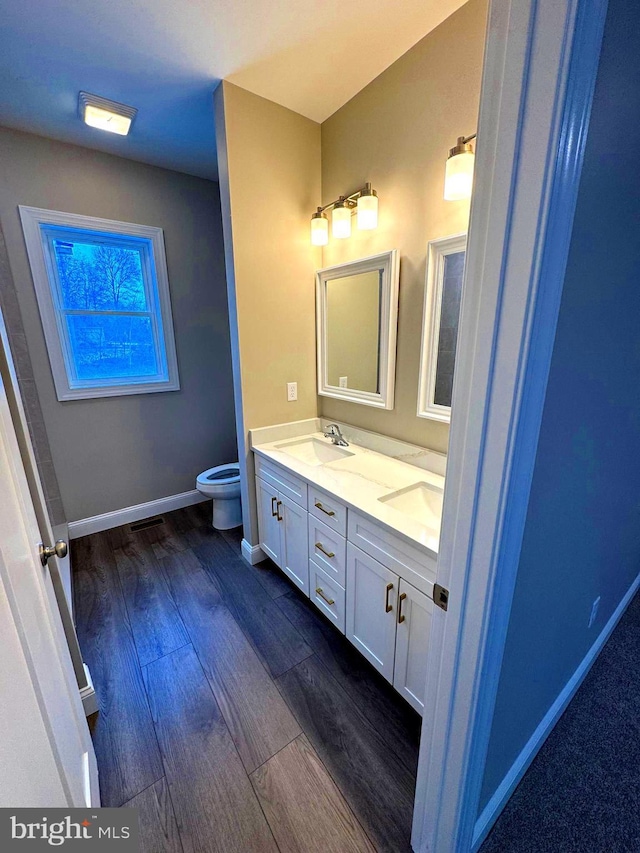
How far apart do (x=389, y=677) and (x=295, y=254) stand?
222 centimetres

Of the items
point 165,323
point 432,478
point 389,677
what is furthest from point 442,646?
point 165,323

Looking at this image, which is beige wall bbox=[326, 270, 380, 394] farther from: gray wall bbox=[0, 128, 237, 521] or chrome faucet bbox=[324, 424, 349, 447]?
gray wall bbox=[0, 128, 237, 521]

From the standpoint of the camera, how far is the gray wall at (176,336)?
2.22m

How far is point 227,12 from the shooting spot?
4.39ft

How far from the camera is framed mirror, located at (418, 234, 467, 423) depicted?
60.2 inches

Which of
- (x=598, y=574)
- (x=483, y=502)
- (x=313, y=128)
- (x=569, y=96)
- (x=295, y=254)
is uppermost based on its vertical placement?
(x=313, y=128)

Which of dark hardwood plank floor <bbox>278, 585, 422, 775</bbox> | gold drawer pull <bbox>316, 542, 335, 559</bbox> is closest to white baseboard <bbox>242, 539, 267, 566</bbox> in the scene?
dark hardwood plank floor <bbox>278, 585, 422, 775</bbox>

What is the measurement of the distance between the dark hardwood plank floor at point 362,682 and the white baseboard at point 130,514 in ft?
5.12

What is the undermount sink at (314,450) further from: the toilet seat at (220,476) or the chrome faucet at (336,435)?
the toilet seat at (220,476)

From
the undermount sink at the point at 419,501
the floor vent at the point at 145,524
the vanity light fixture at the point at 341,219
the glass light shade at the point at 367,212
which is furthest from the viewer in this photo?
the floor vent at the point at 145,524

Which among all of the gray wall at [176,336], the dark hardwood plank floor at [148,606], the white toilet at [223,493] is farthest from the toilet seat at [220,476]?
the dark hardwood plank floor at [148,606]

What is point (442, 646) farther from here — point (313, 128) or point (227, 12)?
point (313, 128)

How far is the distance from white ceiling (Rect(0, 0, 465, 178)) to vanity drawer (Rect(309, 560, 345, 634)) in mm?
2371

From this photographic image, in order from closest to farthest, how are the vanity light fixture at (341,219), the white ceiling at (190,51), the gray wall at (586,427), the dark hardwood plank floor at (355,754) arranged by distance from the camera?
1. the gray wall at (586,427)
2. the dark hardwood plank floor at (355,754)
3. the white ceiling at (190,51)
4. the vanity light fixture at (341,219)
